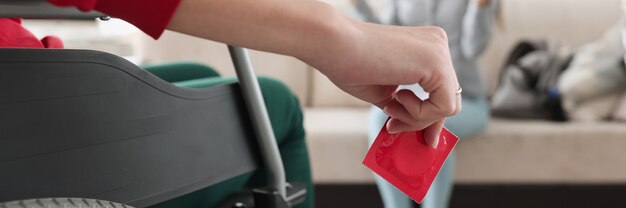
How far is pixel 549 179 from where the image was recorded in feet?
8.04

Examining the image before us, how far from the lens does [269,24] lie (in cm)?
55

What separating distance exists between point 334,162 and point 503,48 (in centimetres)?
86

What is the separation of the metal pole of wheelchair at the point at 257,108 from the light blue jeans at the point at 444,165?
4.35 feet

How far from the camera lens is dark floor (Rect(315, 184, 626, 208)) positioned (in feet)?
8.00

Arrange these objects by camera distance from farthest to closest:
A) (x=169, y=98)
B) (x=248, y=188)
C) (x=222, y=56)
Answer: (x=222, y=56)
(x=248, y=188)
(x=169, y=98)

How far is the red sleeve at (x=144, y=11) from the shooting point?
50 centimetres

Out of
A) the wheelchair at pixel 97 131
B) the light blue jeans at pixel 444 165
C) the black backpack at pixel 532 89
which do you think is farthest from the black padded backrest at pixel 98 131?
the black backpack at pixel 532 89

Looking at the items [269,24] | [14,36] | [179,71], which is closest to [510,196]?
[179,71]

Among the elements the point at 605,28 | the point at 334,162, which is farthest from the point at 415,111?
the point at 605,28

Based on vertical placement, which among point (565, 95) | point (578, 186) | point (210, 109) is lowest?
point (578, 186)

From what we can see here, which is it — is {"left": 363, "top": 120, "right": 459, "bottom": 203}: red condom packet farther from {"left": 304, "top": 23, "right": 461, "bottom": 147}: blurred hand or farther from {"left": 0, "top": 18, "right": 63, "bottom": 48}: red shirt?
{"left": 0, "top": 18, "right": 63, "bottom": 48}: red shirt

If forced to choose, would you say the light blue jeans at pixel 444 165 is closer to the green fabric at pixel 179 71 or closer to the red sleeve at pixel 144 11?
the green fabric at pixel 179 71

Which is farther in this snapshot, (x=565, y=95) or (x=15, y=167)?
(x=565, y=95)

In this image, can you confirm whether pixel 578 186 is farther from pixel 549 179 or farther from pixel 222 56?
pixel 222 56
